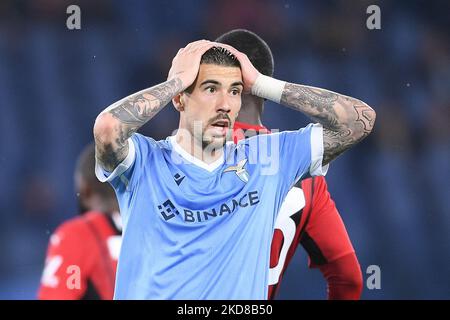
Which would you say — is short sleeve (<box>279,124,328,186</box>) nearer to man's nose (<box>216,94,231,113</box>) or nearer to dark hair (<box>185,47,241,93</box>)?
man's nose (<box>216,94,231,113</box>)

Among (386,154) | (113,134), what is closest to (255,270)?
(113,134)

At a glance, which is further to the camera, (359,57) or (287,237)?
(359,57)

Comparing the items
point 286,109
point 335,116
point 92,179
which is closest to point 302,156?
point 335,116

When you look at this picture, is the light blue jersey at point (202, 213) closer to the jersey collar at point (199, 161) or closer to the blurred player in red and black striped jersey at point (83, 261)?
the jersey collar at point (199, 161)

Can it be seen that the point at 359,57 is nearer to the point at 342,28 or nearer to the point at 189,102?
the point at 342,28

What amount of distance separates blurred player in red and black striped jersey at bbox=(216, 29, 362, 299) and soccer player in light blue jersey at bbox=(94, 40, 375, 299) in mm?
482

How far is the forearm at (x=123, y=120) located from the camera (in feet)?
10.1

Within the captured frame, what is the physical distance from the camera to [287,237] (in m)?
3.84

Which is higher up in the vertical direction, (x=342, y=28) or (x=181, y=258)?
(x=342, y=28)

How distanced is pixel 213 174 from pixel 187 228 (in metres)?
0.24

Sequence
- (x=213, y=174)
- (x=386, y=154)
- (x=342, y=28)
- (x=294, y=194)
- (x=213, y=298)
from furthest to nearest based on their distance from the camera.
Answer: (x=342, y=28)
(x=386, y=154)
(x=294, y=194)
(x=213, y=174)
(x=213, y=298)

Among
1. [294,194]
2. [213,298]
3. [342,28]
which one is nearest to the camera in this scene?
[213,298]

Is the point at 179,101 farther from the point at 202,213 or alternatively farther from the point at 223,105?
the point at 202,213
